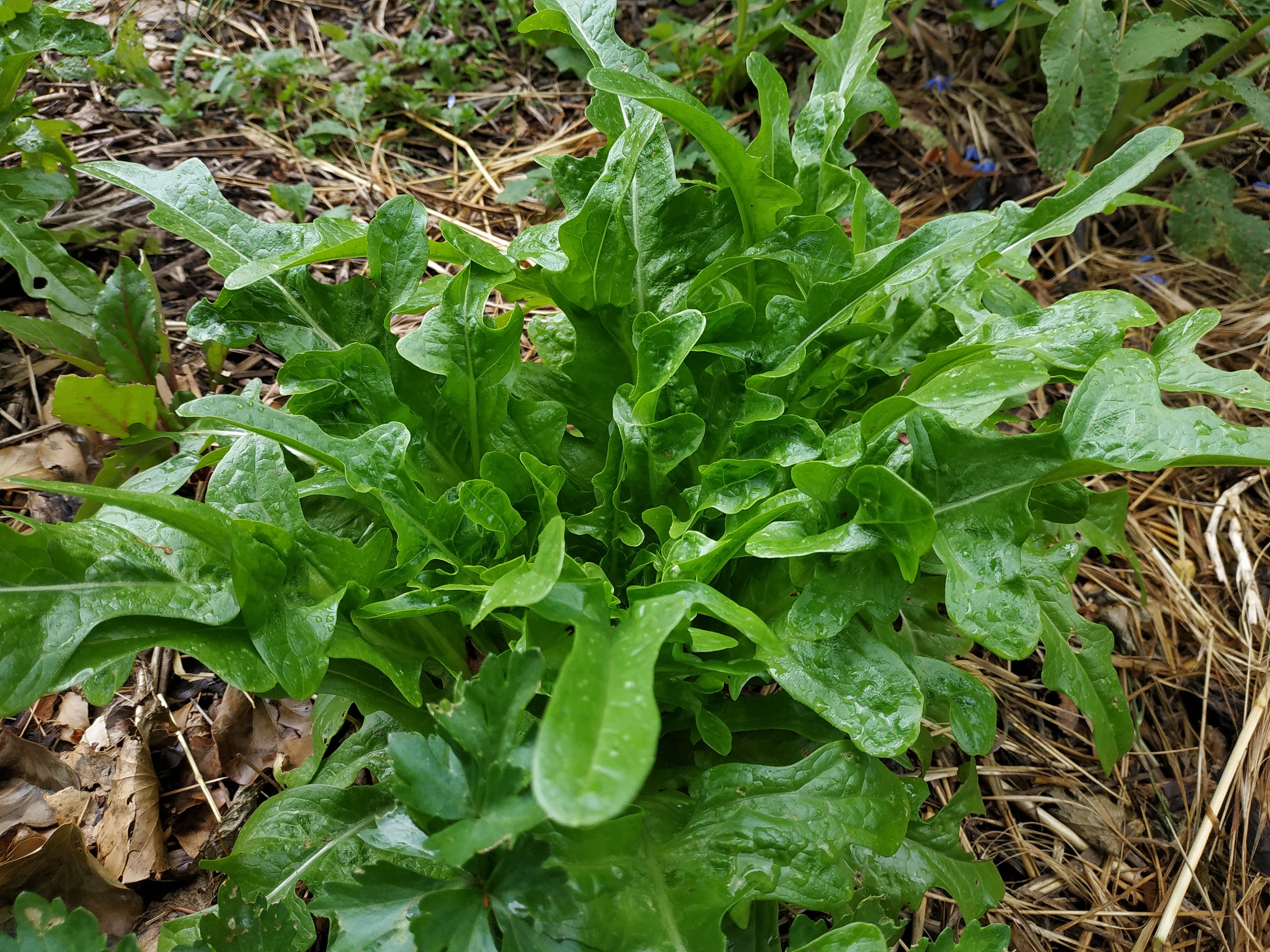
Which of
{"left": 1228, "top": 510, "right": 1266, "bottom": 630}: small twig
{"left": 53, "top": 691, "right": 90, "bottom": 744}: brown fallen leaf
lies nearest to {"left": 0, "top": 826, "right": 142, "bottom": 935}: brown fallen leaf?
{"left": 53, "top": 691, "right": 90, "bottom": 744}: brown fallen leaf

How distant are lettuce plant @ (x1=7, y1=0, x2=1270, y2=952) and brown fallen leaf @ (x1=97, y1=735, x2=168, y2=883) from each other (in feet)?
0.69

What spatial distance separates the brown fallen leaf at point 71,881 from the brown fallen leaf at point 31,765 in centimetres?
18

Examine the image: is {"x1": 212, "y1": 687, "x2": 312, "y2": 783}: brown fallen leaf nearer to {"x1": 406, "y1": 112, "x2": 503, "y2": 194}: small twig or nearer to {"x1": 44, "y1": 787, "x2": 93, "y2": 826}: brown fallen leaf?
{"x1": 44, "y1": 787, "x2": 93, "y2": 826}: brown fallen leaf

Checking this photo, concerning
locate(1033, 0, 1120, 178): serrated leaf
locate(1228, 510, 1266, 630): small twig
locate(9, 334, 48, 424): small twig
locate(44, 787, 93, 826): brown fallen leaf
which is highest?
locate(1033, 0, 1120, 178): serrated leaf

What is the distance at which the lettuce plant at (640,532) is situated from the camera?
88 cm

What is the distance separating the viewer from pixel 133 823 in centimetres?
132

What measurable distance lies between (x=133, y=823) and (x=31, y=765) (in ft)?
0.67

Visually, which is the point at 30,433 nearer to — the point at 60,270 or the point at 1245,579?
the point at 60,270

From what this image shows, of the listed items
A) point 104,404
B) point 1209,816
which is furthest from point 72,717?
point 1209,816

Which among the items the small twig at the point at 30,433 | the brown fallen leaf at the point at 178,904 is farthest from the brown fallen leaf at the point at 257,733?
the small twig at the point at 30,433

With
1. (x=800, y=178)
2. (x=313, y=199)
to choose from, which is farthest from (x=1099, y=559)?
(x=313, y=199)

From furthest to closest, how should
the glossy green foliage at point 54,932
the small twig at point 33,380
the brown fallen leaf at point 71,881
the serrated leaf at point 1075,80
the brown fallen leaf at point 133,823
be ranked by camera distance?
1. the serrated leaf at point 1075,80
2. the small twig at point 33,380
3. the brown fallen leaf at point 133,823
4. the brown fallen leaf at point 71,881
5. the glossy green foliage at point 54,932

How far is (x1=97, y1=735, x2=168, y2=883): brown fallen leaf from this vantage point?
1275mm

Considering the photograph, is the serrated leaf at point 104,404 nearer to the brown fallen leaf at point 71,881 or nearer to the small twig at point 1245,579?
the brown fallen leaf at point 71,881
